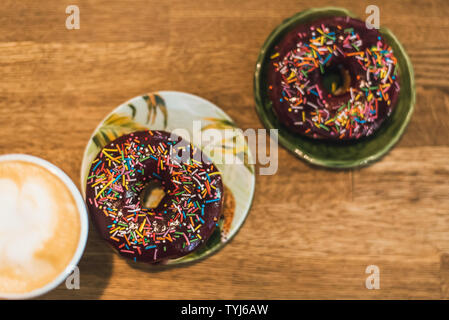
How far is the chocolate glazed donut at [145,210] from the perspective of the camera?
2.99 ft

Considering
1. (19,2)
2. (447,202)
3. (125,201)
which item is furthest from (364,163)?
(19,2)

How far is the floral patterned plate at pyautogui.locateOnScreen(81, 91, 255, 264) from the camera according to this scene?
1028 mm

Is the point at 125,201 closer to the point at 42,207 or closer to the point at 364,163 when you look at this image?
the point at 42,207

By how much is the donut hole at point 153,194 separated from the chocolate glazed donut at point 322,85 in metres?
0.40

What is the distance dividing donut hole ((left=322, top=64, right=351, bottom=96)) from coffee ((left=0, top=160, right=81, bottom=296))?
76 centimetres

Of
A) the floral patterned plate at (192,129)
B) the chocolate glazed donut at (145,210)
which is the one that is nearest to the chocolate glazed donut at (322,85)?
the floral patterned plate at (192,129)

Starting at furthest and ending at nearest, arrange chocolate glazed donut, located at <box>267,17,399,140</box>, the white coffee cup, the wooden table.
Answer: the wooden table < chocolate glazed donut, located at <box>267,17,399,140</box> < the white coffee cup

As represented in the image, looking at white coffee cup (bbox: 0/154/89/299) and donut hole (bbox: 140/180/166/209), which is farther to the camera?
donut hole (bbox: 140/180/166/209)

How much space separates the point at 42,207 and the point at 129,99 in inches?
16.7

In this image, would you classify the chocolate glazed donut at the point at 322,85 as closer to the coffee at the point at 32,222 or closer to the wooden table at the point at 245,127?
the wooden table at the point at 245,127

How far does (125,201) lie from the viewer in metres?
0.92

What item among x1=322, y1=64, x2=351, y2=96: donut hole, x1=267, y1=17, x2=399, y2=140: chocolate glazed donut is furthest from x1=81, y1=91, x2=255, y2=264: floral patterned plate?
x1=322, y1=64, x2=351, y2=96: donut hole

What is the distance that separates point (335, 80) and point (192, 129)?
17.6 inches

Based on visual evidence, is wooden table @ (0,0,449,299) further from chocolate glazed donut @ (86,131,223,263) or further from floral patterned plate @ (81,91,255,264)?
chocolate glazed donut @ (86,131,223,263)
